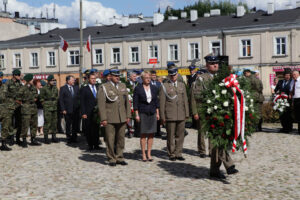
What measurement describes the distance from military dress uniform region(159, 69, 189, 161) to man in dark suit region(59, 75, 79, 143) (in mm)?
4516

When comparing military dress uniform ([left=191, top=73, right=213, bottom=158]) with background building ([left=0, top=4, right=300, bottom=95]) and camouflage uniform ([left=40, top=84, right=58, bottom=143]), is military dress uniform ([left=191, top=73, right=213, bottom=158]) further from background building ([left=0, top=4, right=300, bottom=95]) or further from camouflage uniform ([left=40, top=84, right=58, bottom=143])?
background building ([left=0, top=4, right=300, bottom=95])

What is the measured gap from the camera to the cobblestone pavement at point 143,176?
25.1 ft

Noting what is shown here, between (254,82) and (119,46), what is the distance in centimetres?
4253

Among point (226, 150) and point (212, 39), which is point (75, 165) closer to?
point (226, 150)

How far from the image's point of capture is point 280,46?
48.9 metres

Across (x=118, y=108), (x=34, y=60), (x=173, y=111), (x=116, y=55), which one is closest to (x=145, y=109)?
(x=173, y=111)

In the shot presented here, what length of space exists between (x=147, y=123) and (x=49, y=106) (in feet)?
15.0

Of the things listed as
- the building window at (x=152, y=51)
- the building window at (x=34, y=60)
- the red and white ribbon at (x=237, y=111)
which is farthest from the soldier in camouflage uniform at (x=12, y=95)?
the building window at (x=34, y=60)

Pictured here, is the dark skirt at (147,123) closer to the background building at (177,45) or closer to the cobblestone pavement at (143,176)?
the cobblestone pavement at (143,176)

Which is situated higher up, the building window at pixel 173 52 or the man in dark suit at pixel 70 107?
the building window at pixel 173 52

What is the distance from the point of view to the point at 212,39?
52.4 metres

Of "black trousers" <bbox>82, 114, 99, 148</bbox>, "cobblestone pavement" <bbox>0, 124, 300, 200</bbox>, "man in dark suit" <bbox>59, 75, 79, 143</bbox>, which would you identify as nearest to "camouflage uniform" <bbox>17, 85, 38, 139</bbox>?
"cobblestone pavement" <bbox>0, 124, 300, 200</bbox>

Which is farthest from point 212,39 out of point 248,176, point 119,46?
point 248,176

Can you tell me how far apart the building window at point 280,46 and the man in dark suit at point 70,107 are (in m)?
37.6
